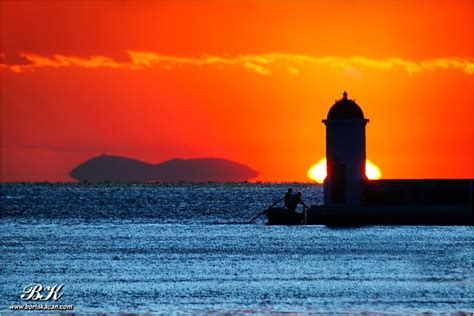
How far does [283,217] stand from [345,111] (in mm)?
8830

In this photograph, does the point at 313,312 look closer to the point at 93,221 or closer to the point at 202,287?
the point at 202,287

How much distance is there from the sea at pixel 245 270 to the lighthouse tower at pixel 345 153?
2.43m

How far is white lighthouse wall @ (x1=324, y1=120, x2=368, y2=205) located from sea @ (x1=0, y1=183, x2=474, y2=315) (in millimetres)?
2626

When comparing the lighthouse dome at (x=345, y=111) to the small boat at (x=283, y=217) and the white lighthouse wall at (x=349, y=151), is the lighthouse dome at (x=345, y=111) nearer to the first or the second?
the white lighthouse wall at (x=349, y=151)

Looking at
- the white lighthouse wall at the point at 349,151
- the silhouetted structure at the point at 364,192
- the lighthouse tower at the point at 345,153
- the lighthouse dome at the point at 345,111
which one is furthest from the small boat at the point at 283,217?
the lighthouse dome at the point at 345,111

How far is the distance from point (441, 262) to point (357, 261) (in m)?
3.46

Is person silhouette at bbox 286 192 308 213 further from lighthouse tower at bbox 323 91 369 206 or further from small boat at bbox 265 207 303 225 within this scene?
lighthouse tower at bbox 323 91 369 206

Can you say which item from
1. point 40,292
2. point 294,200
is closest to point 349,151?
point 294,200

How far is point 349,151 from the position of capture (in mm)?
62562

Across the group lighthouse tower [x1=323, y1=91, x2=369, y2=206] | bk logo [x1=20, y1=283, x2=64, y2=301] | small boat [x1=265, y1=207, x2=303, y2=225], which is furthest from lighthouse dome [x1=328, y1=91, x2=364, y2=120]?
bk logo [x1=20, y1=283, x2=64, y2=301]

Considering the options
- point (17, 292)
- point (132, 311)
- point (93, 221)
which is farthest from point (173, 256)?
point (93, 221)

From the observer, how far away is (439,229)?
231 ft

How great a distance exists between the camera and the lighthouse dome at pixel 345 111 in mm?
62719

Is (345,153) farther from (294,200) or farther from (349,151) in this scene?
(294,200)
